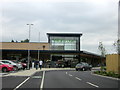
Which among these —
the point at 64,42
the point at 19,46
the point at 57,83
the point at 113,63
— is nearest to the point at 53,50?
the point at 64,42

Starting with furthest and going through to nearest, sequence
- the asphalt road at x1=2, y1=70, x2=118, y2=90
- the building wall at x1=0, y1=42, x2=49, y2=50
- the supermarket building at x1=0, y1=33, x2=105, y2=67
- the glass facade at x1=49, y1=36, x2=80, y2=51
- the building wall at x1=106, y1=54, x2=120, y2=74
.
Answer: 1. the glass facade at x1=49, y1=36, x2=80, y2=51
2. the building wall at x1=0, y1=42, x2=49, y2=50
3. the supermarket building at x1=0, y1=33, x2=105, y2=67
4. the building wall at x1=106, y1=54, x2=120, y2=74
5. the asphalt road at x1=2, y1=70, x2=118, y2=90

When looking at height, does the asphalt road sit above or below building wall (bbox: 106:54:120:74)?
below

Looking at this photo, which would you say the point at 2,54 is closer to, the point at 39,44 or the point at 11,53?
the point at 11,53

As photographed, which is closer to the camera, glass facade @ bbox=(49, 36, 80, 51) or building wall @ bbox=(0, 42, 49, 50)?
building wall @ bbox=(0, 42, 49, 50)

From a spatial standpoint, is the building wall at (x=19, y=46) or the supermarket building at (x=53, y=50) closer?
the supermarket building at (x=53, y=50)

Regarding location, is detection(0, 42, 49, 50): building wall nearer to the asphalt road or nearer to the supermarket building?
the supermarket building

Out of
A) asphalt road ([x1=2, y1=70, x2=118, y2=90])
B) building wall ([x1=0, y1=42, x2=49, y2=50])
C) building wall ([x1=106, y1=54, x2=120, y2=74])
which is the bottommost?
asphalt road ([x1=2, y1=70, x2=118, y2=90])

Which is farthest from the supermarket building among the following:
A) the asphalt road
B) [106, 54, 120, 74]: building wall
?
the asphalt road

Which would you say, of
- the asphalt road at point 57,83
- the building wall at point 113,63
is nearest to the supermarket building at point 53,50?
the building wall at point 113,63

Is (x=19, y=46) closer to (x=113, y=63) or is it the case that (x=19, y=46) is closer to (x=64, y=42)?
(x=64, y=42)

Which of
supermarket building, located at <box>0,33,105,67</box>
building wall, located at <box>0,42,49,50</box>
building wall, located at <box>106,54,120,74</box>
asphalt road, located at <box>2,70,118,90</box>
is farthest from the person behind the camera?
building wall, located at <box>0,42,49,50</box>

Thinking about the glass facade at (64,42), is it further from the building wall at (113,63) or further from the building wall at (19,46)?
the building wall at (113,63)

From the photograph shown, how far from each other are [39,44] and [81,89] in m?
65.5

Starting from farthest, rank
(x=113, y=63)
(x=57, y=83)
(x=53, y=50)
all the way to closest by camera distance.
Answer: (x=53, y=50), (x=113, y=63), (x=57, y=83)
